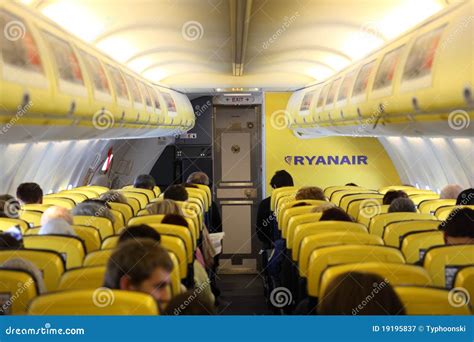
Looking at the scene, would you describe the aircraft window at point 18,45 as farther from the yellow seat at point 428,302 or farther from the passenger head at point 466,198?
the passenger head at point 466,198

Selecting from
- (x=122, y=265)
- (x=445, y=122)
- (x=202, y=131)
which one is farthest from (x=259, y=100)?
(x=122, y=265)

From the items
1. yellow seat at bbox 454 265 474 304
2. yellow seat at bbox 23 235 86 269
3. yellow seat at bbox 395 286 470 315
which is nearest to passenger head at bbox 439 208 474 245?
yellow seat at bbox 454 265 474 304

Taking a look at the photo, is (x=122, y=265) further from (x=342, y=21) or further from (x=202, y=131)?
(x=202, y=131)

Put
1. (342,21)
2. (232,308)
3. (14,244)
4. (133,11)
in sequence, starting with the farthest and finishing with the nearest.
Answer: (232,308) → (342,21) → (133,11) → (14,244)

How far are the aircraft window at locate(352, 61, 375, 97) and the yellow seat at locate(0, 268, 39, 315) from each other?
530 centimetres

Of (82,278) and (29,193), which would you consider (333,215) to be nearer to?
(82,278)

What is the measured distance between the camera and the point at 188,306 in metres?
3.42

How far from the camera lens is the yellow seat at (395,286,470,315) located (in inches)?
161

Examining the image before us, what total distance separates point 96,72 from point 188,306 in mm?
5642

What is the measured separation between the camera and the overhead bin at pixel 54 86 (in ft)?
17.7

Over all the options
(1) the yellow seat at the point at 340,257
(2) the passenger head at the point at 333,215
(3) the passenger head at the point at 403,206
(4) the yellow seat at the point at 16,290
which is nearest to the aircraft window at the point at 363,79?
(3) the passenger head at the point at 403,206

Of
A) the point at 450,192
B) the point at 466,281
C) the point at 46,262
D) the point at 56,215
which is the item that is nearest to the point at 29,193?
the point at 56,215

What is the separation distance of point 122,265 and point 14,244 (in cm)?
189

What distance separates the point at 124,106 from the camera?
10.2 m
